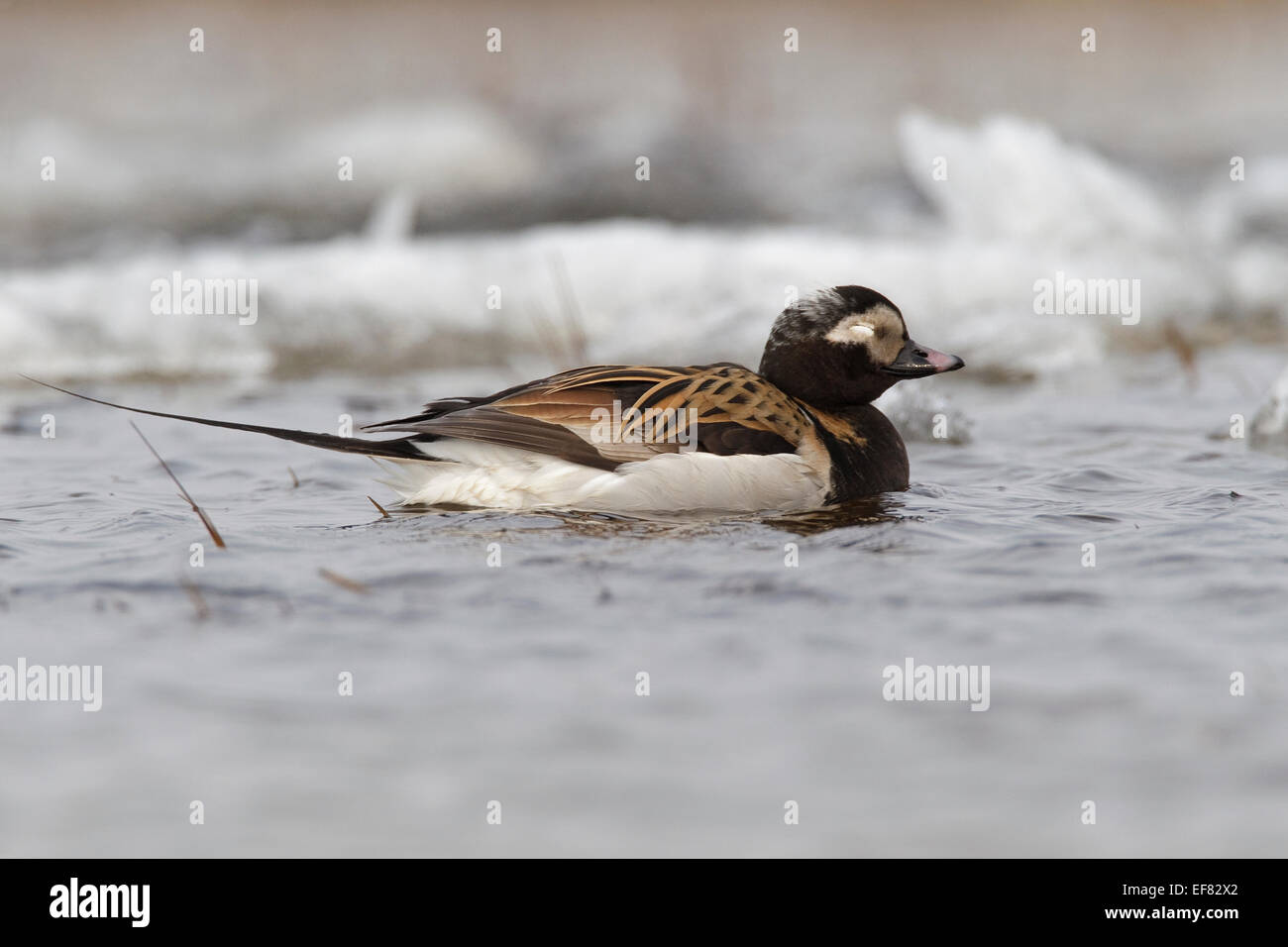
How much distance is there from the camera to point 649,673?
4293mm

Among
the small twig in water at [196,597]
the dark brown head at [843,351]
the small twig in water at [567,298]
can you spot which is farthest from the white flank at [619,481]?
the small twig in water at [567,298]

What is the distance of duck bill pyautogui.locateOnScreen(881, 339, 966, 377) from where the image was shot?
7.12 metres

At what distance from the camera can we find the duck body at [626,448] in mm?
6344

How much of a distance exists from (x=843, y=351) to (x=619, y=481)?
1395 mm

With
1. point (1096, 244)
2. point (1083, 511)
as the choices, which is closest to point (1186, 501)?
point (1083, 511)

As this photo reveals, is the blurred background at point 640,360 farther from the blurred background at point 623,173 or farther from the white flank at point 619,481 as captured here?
the white flank at point 619,481

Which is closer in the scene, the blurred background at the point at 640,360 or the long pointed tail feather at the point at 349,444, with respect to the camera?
the blurred background at the point at 640,360

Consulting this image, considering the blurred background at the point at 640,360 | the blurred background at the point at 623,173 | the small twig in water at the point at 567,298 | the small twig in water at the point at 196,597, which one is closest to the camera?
the blurred background at the point at 640,360

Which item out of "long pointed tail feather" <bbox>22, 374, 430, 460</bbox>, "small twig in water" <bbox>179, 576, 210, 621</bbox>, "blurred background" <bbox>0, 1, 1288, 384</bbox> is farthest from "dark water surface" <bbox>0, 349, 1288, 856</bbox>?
"blurred background" <bbox>0, 1, 1288, 384</bbox>

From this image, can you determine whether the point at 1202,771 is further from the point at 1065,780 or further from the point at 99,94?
the point at 99,94

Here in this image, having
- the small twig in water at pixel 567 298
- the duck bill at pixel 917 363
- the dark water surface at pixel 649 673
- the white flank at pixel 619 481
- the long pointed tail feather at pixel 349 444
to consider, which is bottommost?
the dark water surface at pixel 649 673

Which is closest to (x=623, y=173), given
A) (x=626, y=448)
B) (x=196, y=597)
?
(x=626, y=448)

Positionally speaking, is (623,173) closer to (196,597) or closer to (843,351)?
(843,351)

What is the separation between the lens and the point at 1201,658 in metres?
4.44
